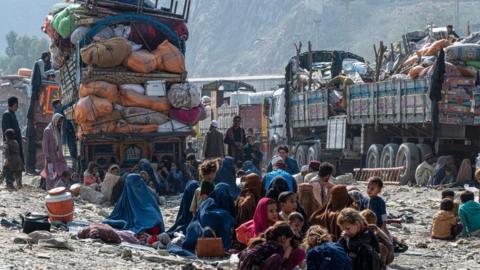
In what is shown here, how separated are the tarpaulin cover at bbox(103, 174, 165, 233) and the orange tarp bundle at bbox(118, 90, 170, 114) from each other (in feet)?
23.2

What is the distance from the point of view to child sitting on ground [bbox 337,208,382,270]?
28.5 feet

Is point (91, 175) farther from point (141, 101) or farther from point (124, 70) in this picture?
point (124, 70)

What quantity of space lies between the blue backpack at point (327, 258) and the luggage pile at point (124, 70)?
1279cm

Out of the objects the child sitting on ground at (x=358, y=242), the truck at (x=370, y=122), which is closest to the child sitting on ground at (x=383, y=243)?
the child sitting on ground at (x=358, y=242)

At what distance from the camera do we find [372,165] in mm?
26156

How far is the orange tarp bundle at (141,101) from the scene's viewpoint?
21.0 meters

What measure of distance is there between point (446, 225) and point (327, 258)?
6422mm

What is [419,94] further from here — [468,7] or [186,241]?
[468,7]

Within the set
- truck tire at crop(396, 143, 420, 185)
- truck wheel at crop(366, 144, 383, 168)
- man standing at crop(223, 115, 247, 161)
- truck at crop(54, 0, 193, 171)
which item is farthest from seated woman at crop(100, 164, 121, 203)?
truck wheel at crop(366, 144, 383, 168)

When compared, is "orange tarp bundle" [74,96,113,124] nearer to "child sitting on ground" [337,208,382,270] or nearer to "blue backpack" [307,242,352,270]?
"child sitting on ground" [337,208,382,270]

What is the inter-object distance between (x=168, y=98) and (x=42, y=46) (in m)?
136

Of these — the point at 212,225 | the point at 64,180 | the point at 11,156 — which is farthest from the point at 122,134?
the point at 212,225

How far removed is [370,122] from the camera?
25969 millimetres

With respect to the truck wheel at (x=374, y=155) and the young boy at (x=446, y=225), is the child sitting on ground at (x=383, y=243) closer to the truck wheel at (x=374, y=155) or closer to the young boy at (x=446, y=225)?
the young boy at (x=446, y=225)
